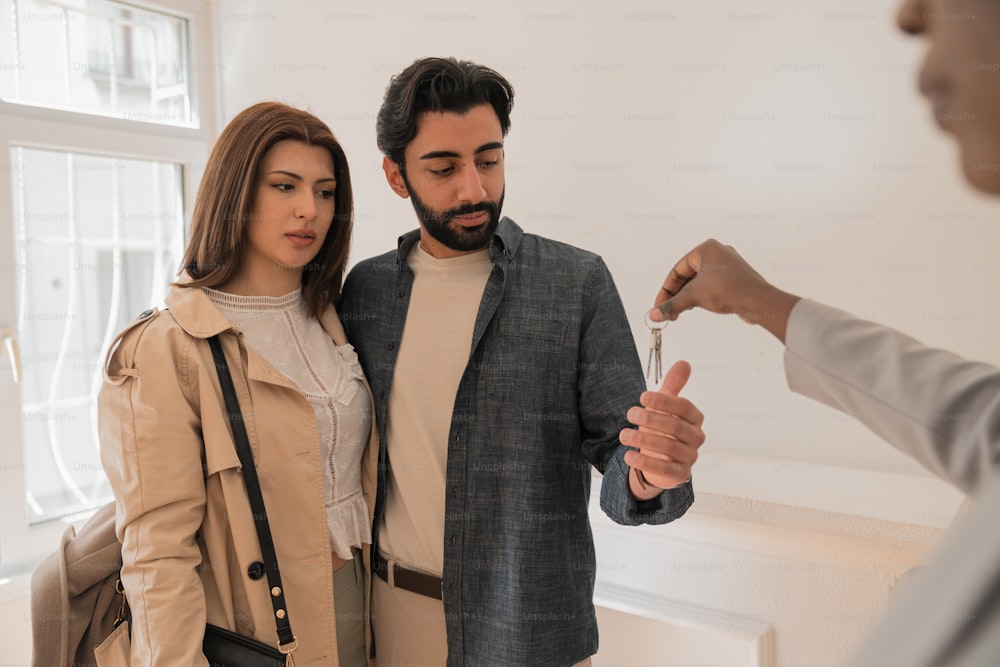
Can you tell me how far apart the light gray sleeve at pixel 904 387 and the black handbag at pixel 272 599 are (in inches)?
34.7

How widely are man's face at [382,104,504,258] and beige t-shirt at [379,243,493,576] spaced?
0.06m

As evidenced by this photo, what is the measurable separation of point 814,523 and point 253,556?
117 cm

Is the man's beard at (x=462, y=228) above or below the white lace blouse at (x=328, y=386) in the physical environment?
A: above

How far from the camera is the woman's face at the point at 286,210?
135 cm

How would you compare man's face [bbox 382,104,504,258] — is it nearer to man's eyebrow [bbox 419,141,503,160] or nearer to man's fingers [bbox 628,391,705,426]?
man's eyebrow [bbox 419,141,503,160]

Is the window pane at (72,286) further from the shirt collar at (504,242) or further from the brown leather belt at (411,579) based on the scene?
the shirt collar at (504,242)

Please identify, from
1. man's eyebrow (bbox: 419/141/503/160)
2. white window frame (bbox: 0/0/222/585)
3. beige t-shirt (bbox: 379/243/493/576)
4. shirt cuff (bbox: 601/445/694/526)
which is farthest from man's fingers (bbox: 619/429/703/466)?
white window frame (bbox: 0/0/222/585)

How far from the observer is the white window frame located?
230cm

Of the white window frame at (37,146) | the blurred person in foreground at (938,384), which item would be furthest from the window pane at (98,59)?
the blurred person in foreground at (938,384)

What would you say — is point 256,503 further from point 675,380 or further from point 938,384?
point 938,384

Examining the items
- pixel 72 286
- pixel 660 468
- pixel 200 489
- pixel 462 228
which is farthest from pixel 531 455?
pixel 72 286

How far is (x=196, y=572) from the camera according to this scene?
3.93 feet

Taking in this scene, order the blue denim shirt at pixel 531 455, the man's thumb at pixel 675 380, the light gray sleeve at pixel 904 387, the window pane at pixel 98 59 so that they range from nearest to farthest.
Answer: the light gray sleeve at pixel 904 387, the man's thumb at pixel 675 380, the blue denim shirt at pixel 531 455, the window pane at pixel 98 59

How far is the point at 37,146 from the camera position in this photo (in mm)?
2385
